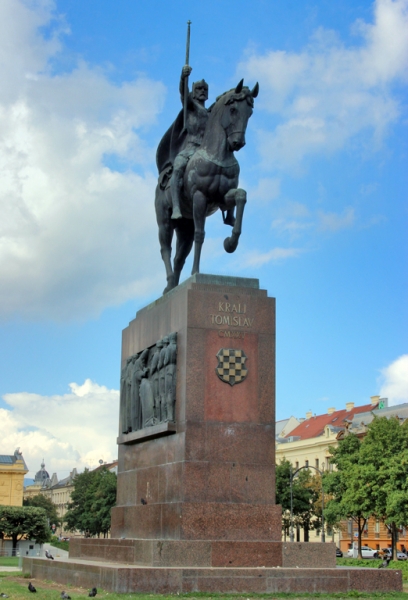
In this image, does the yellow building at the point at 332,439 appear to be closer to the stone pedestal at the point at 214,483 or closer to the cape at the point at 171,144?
the cape at the point at 171,144

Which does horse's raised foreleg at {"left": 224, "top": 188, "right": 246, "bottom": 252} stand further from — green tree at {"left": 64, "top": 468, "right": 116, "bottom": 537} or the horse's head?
green tree at {"left": 64, "top": 468, "right": 116, "bottom": 537}

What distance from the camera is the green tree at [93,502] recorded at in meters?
83.0

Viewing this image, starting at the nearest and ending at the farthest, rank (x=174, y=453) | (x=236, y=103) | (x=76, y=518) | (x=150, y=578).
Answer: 1. (x=150, y=578)
2. (x=174, y=453)
3. (x=236, y=103)
4. (x=76, y=518)

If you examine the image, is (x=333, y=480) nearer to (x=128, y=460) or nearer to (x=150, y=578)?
(x=128, y=460)

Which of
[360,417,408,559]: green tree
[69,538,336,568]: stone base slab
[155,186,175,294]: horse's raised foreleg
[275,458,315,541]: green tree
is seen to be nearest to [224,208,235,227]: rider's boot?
[155,186,175,294]: horse's raised foreleg

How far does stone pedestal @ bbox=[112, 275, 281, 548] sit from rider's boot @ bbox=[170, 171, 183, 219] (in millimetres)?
1831

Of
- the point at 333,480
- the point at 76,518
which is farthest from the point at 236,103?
the point at 76,518

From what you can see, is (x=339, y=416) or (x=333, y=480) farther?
(x=339, y=416)

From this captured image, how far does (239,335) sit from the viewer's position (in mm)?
16766

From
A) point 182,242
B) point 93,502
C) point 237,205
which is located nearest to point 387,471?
point 182,242

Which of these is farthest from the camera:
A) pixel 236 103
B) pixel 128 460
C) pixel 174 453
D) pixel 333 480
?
pixel 333 480

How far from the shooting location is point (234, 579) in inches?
547

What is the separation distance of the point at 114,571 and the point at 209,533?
2198 mm

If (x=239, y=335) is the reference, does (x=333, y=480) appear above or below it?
below
